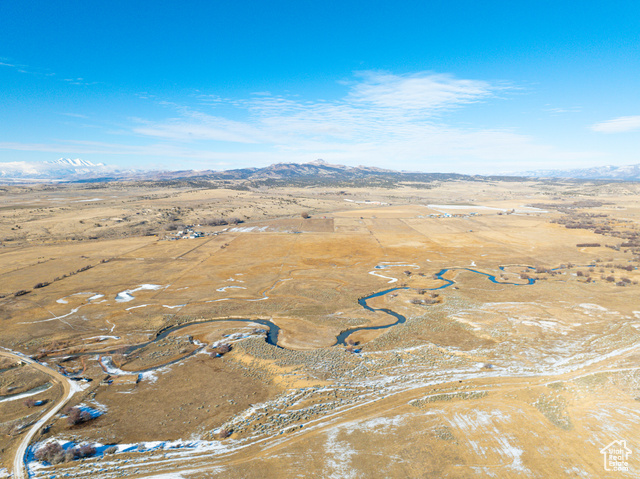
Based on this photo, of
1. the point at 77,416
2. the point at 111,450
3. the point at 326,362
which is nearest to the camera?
the point at 111,450

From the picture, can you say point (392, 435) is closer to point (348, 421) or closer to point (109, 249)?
point (348, 421)

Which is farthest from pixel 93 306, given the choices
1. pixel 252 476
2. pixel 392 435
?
pixel 392 435
